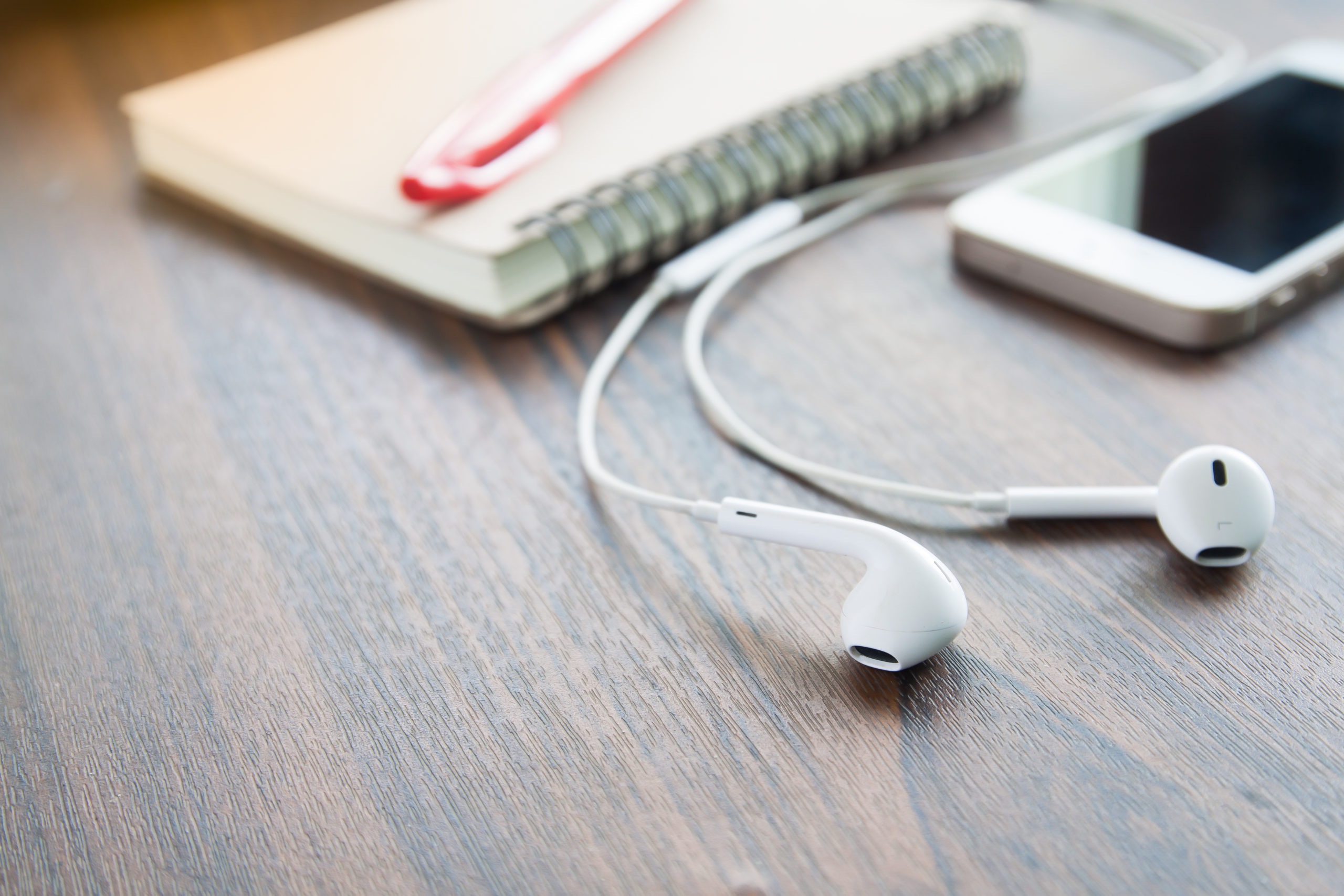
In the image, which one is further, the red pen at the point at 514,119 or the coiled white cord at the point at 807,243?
the red pen at the point at 514,119

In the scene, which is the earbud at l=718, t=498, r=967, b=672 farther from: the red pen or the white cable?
the red pen

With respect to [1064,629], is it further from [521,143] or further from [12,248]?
[12,248]

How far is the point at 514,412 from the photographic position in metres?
0.59

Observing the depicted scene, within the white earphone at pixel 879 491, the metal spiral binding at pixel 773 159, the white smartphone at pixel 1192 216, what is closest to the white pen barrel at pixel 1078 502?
the white earphone at pixel 879 491

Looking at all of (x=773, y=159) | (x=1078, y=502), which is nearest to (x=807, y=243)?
(x=773, y=159)

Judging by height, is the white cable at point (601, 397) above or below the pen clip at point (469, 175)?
below

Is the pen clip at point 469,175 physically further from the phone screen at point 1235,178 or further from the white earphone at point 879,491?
the phone screen at point 1235,178

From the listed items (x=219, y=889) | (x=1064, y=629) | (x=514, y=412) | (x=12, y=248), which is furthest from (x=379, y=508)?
(x=12, y=248)

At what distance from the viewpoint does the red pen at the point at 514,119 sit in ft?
2.13

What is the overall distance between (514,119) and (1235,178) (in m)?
0.41

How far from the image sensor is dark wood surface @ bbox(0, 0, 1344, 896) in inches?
14.9

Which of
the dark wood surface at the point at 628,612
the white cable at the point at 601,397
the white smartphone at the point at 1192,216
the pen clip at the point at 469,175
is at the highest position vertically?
the pen clip at the point at 469,175

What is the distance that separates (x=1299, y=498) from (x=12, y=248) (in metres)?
0.77

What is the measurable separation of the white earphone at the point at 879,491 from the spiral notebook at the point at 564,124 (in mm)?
34
